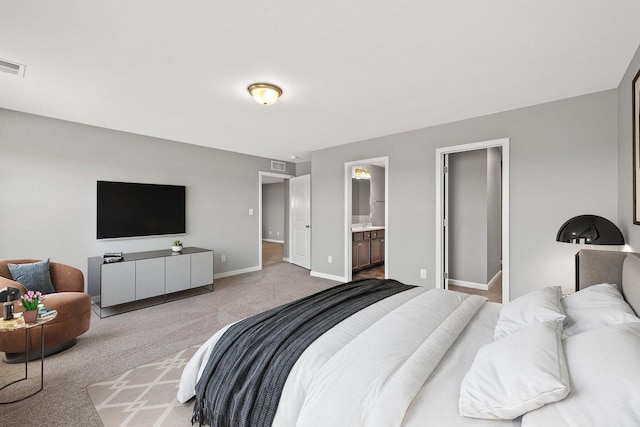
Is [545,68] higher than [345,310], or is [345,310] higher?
[545,68]

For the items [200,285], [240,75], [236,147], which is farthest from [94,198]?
[240,75]

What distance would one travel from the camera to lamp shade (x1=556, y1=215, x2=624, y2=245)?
226 cm

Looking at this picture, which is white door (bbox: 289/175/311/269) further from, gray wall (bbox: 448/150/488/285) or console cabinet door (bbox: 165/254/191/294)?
gray wall (bbox: 448/150/488/285)

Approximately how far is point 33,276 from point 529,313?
4051 mm

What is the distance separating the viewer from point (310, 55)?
2189mm

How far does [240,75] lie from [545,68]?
254 centimetres

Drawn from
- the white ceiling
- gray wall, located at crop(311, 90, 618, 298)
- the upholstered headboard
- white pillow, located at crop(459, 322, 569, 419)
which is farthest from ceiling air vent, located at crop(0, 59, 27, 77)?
the upholstered headboard

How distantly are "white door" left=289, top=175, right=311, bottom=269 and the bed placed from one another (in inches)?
164

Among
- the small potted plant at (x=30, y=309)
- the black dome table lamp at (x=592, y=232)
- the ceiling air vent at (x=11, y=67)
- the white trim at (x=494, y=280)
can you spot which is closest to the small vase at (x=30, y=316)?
the small potted plant at (x=30, y=309)

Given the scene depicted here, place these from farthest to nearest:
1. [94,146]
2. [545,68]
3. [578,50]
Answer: [94,146]
[545,68]
[578,50]

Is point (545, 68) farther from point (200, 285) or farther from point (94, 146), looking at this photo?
point (94, 146)

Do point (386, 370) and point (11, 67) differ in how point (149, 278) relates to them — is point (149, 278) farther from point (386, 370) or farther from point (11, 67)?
point (386, 370)

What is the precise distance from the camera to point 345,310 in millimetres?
1814

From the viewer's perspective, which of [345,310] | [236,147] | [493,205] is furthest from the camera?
[236,147]
